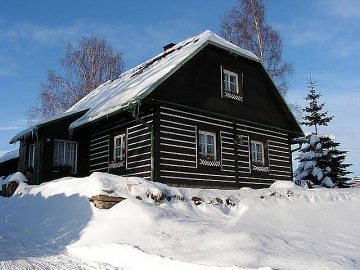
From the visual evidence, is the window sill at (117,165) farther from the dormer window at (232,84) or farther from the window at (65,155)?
the dormer window at (232,84)

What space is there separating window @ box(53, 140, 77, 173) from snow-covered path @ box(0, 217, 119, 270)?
256 inches

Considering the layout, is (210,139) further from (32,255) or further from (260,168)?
(32,255)

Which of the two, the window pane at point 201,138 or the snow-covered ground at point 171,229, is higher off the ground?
the window pane at point 201,138

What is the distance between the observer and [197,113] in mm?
15039

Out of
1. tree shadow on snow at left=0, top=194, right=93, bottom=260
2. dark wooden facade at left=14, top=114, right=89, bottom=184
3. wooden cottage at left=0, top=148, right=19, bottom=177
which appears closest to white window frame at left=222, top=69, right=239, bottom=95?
dark wooden facade at left=14, top=114, right=89, bottom=184

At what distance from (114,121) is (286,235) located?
892 cm

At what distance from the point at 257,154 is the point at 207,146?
3315 mm

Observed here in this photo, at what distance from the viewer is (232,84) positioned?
17016 mm

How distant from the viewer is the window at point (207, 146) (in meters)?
14.9

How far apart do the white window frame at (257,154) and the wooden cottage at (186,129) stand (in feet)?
0.15

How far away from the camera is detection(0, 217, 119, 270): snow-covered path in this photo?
6395mm

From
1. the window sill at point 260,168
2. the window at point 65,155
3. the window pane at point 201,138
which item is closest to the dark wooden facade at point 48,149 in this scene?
the window at point 65,155

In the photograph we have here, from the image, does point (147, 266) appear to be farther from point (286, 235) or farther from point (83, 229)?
point (286, 235)

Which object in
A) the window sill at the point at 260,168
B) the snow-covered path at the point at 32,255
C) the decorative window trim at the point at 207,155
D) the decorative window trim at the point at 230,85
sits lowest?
the snow-covered path at the point at 32,255
